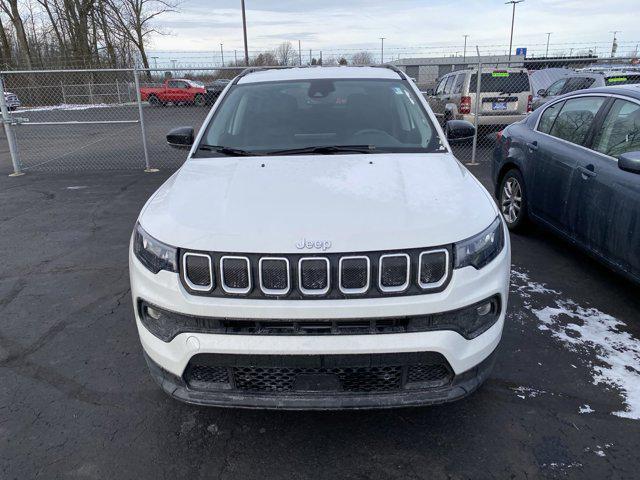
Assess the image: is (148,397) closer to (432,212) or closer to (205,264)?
(205,264)

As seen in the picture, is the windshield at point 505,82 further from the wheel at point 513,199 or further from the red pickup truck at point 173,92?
the red pickup truck at point 173,92

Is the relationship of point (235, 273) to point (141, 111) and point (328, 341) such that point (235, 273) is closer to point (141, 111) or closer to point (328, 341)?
point (328, 341)

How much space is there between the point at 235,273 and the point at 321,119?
1885mm

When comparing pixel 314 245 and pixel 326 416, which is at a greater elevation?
pixel 314 245

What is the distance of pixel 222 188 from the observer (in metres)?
2.87

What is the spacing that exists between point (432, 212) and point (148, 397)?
1.97 metres

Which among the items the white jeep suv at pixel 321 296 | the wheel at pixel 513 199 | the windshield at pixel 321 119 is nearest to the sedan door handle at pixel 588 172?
the wheel at pixel 513 199

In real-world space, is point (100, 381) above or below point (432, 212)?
below

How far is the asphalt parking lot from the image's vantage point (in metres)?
2.48

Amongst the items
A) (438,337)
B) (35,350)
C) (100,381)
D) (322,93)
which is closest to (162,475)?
(100,381)

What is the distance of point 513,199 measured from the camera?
585cm

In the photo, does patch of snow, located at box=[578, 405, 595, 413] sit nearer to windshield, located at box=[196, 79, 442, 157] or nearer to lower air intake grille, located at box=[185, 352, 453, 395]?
lower air intake grille, located at box=[185, 352, 453, 395]

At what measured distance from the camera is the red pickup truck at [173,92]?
30.8m

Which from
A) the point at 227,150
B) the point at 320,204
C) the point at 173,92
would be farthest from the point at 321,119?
the point at 173,92
